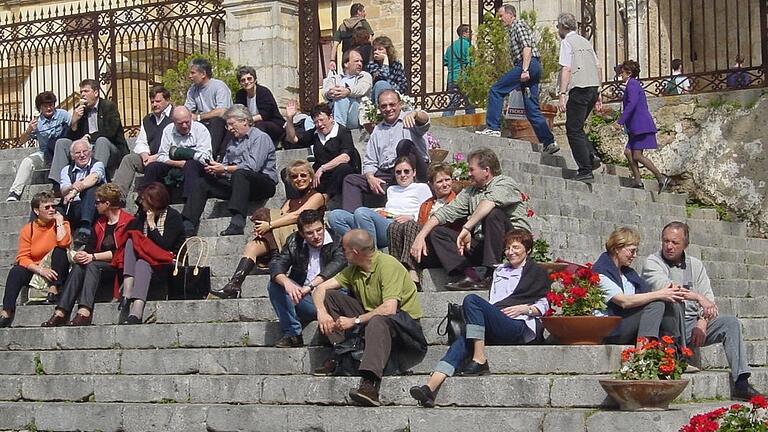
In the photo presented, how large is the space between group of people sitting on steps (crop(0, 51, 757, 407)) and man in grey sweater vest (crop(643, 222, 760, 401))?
0.04 ft

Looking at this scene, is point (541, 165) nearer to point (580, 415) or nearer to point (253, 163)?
point (253, 163)

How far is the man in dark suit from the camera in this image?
57.2ft

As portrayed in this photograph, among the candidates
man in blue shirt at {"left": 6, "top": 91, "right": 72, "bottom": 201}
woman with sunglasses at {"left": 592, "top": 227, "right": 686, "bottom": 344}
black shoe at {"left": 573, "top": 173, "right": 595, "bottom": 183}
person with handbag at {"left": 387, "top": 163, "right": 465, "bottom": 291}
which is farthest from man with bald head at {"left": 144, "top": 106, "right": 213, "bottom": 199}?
woman with sunglasses at {"left": 592, "top": 227, "right": 686, "bottom": 344}

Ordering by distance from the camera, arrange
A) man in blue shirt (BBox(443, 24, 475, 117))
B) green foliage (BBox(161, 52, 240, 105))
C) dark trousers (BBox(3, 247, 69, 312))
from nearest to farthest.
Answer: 1. dark trousers (BBox(3, 247, 69, 312))
2. man in blue shirt (BBox(443, 24, 475, 117))
3. green foliage (BBox(161, 52, 240, 105))

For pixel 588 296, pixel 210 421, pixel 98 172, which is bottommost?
pixel 210 421

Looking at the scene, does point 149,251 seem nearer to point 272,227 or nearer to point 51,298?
point 272,227

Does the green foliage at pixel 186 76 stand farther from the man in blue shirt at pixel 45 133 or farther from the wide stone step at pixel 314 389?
the wide stone step at pixel 314 389

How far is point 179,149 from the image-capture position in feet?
52.6

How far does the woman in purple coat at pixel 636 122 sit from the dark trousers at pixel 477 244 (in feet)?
17.5

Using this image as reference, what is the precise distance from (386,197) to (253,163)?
1.58 metres

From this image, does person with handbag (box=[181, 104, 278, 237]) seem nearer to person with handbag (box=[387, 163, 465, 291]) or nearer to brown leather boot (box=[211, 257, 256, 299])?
brown leather boot (box=[211, 257, 256, 299])

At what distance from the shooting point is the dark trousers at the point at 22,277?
1552 centimetres

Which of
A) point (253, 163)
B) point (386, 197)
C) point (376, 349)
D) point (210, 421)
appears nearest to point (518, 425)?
point (376, 349)

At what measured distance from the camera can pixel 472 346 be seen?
11.9 m
